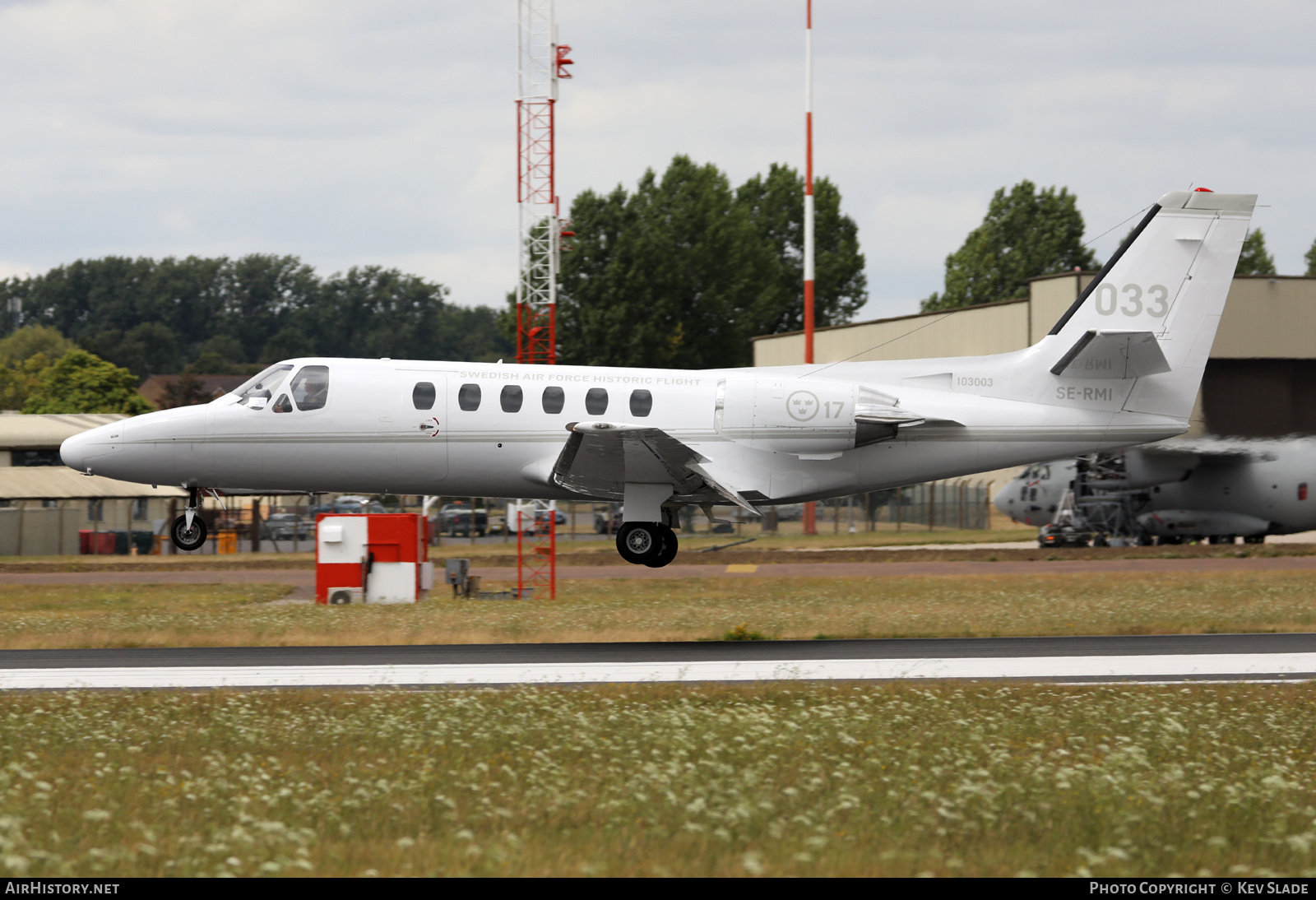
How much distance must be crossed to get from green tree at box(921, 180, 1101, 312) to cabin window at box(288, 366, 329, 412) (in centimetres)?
8273

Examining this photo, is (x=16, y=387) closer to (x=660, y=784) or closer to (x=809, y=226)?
(x=809, y=226)

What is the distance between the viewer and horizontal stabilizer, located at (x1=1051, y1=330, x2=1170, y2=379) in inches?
794

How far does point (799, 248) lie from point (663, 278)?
19.0 m

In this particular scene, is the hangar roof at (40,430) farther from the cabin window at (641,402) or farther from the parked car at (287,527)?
the cabin window at (641,402)

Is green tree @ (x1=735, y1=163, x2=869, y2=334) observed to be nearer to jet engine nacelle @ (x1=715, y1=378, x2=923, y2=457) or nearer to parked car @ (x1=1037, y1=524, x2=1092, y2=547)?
parked car @ (x1=1037, y1=524, x2=1092, y2=547)

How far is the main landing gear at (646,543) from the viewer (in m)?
20.5

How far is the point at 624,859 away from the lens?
25.4ft

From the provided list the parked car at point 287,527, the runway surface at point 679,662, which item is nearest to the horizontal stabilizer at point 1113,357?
the runway surface at point 679,662

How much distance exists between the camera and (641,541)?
67.4ft

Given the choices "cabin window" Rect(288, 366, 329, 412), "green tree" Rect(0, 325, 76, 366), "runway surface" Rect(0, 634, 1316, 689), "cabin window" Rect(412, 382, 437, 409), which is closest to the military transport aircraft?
"runway surface" Rect(0, 634, 1316, 689)

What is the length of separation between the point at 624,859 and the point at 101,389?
312 feet

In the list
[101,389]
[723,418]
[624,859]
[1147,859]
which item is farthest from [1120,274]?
[101,389]
